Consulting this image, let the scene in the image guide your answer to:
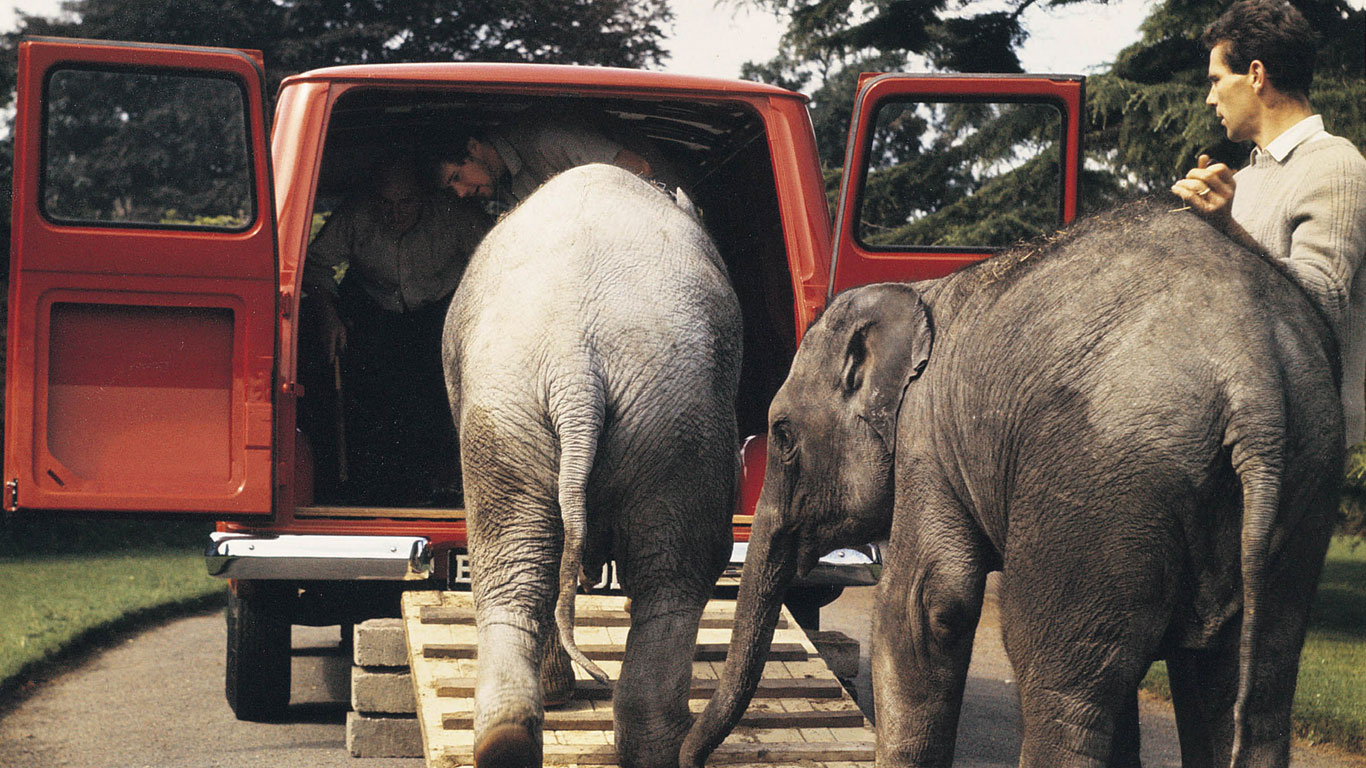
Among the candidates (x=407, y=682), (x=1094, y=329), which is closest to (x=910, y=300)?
(x=1094, y=329)

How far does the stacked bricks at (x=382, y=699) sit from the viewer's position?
4984 millimetres

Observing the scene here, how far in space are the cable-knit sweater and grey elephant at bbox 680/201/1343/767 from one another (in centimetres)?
20

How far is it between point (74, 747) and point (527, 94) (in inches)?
128

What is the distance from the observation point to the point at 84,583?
1087 cm

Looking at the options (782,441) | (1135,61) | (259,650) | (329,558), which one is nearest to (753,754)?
(782,441)

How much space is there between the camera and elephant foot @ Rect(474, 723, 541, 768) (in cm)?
350

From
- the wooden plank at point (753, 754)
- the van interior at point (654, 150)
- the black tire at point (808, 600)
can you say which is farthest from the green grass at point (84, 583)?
the wooden plank at point (753, 754)

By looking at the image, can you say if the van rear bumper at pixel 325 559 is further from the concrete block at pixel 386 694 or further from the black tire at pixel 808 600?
the black tire at pixel 808 600

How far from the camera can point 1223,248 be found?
2791 millimetres

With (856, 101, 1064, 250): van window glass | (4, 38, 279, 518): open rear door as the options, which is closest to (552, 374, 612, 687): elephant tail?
(4, 38, 279, 518): open rear door

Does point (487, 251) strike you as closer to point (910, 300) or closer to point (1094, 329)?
point (910, 300)

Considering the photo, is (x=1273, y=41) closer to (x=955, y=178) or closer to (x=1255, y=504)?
(x=1255, y=504)

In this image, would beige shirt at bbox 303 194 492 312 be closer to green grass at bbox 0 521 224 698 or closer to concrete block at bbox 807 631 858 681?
concrete block at bbox 807 631 858 681

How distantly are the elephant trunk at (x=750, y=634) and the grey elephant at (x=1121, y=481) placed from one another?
0.53m
